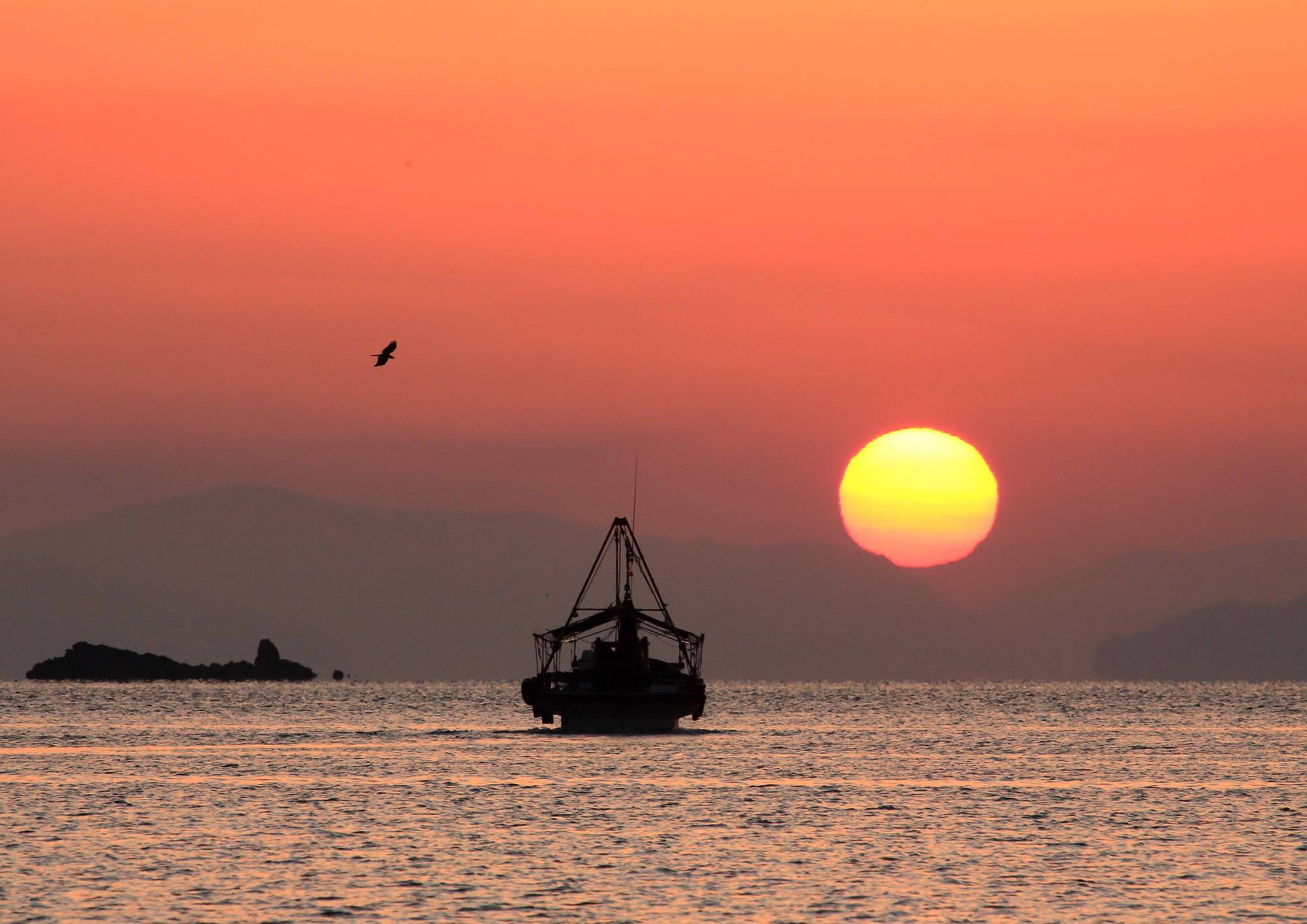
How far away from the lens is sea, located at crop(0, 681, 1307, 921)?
5319 cm

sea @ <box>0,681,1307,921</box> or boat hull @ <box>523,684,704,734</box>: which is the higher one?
boat hull @ <box>523,684,704,734</box>

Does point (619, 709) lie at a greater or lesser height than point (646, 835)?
greater

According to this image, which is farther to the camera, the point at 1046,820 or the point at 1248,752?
the point at 1248,752

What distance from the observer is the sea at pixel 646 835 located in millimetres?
53188

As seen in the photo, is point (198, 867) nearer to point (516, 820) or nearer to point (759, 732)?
point (516, 820)

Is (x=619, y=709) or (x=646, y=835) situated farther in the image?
(x=619, y=709)

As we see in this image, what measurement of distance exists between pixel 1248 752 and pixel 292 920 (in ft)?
335

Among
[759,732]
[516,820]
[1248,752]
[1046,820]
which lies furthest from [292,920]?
[759,732]

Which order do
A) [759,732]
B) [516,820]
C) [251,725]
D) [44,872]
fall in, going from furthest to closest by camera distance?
[251,725] < [759,732] < [516,820] < [44,872]

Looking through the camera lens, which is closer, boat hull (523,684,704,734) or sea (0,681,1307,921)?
sea (0,681,1307,921)

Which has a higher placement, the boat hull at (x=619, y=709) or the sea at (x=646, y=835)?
the boat hull at (x=619, y=709)

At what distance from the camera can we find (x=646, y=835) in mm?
72188

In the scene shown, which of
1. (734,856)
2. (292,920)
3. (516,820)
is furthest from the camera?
(516,820)

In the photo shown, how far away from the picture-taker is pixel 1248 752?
137 m
